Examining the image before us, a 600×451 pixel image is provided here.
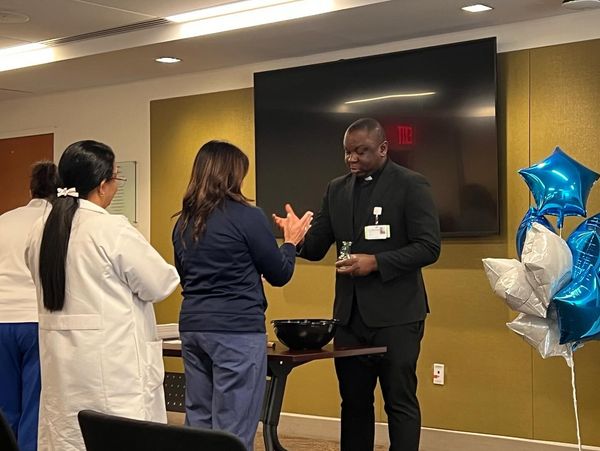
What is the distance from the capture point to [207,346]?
3451 millimetres

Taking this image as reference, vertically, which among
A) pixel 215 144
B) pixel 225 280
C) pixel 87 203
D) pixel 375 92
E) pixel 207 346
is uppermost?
pixel 375 92

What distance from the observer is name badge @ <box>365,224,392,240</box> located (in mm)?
4113

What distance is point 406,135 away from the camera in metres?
5.62

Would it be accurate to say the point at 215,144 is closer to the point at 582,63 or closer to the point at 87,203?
the point at 87,203

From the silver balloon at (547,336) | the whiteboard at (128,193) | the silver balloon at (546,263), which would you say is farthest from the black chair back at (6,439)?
the whiteboard at (128,193)

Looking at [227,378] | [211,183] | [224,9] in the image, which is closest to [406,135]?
[224,9]

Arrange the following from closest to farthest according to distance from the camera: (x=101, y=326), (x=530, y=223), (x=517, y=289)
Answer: (x=101, y=326) → (x=517, y=289) → (x=530, y=223)

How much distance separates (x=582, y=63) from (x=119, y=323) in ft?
9.92

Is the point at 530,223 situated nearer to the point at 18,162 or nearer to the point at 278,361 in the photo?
the point at 278,361

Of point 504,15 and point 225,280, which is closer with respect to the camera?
point 225,280

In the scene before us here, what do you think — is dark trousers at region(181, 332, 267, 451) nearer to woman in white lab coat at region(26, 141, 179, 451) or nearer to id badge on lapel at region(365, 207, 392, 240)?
woman in white lab coat at region(26, 141, 179, 451)

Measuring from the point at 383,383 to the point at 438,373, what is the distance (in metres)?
1.59

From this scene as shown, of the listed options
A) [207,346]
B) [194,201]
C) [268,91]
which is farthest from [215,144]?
[268,91]

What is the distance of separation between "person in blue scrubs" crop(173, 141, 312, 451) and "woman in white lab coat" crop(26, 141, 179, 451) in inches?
12.7
